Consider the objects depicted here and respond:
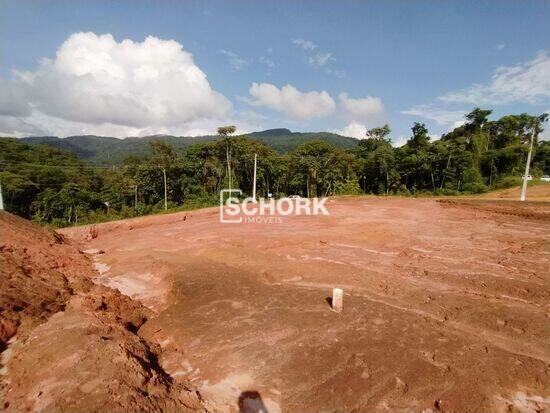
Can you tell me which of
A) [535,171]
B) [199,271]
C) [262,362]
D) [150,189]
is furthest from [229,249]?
[535,171]

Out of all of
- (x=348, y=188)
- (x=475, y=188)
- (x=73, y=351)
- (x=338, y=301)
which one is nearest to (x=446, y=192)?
(x=475, y=188)

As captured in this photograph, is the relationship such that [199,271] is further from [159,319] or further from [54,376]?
[54,376]

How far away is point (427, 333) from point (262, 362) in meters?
2.56

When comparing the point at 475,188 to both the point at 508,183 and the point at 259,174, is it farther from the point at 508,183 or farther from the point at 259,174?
the point at 259,174

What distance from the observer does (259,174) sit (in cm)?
3675

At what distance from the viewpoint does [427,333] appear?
4.58 metres

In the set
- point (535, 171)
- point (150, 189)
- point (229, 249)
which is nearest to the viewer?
point (229, 249)

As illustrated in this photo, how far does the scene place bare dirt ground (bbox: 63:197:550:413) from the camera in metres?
3.52

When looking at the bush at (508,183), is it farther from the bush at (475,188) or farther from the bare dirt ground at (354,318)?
the bare dirt ground at (354,318)

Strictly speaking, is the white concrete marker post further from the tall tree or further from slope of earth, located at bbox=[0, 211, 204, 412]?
the tall tree


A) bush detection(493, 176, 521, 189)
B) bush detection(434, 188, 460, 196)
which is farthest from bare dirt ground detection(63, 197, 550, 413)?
bush detection(493, 176, 521, 189)

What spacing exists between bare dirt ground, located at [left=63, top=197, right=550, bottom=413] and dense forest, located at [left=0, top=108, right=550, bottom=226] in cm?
2190

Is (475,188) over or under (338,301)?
over

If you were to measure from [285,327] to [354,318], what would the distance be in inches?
47.2
